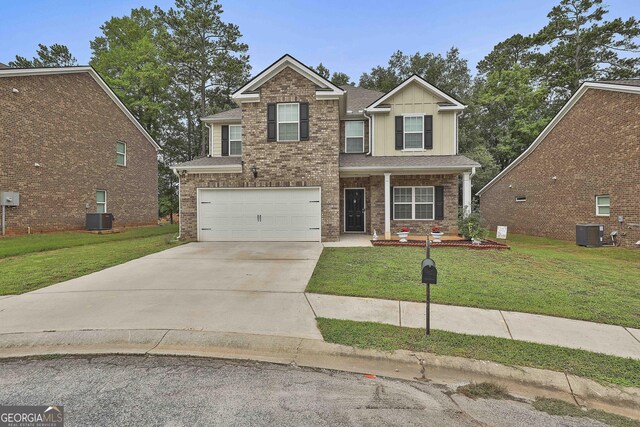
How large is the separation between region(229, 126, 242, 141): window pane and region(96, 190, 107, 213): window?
28.5 feet

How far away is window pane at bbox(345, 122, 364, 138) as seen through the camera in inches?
574

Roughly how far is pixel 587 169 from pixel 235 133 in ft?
50.1

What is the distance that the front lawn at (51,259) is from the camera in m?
6.22

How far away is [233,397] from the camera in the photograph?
8.74 feet

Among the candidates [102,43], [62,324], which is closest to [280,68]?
[62,324]

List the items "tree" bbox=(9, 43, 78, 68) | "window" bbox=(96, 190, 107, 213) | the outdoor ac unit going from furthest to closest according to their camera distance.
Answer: "tree" bbox=(9, 43, 78, 68)
"window" bbox=(96, 190, 107, 213)
the outdoor ac unit

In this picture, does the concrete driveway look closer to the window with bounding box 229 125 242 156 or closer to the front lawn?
the front lawn

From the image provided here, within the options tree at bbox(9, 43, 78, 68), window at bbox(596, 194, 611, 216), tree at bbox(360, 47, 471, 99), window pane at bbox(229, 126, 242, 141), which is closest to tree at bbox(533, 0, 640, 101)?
A: tree at bbox(360, 47, 471, 99)

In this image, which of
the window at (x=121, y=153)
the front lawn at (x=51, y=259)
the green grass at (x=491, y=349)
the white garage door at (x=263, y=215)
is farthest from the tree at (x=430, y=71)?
the green grass at (x=491, y=349)

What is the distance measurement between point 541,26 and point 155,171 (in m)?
32.6

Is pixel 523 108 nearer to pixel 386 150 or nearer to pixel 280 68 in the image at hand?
pixel 386 150

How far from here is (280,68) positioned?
12016 millimetres

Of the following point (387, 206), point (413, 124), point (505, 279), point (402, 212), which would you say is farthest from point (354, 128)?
point (505, 279)

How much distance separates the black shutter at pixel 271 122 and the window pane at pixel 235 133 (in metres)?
3.14
